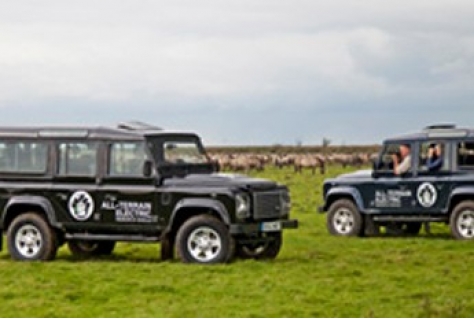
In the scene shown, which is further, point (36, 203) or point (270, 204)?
point (36, 203)

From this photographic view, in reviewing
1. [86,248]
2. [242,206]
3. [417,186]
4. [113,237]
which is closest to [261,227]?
[242,206]

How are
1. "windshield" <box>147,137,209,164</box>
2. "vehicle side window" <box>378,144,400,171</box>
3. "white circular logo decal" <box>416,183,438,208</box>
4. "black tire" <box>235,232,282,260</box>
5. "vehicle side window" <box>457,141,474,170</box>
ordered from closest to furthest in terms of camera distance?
1. "windshield" <box>147,137,209,164</box>
2. "black tire" <box>235,232,282,260</box>
3. "vehicle side window" <box>457,141,474,170</box>
4. "white circular logo decal" <box>416,183,438,208</box>
5. "vehicle side window" <box>378,144,400,171</box>

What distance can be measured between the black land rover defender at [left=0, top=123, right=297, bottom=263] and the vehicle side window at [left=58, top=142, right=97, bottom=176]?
0.6 inches

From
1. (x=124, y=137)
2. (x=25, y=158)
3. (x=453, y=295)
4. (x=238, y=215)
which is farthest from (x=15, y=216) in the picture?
(x=453, y=295)

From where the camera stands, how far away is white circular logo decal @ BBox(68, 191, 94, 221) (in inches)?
805

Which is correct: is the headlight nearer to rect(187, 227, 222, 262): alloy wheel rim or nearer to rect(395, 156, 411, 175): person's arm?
rect(187, 227, 222, 262): alloy wheel rim

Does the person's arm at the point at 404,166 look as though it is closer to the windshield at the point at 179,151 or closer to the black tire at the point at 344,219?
the black tire at the point at 344,219

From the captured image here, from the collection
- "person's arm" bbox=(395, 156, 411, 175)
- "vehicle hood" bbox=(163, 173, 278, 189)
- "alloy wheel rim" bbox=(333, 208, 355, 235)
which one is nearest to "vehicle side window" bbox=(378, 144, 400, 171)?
"person's arm" bbox=(395, 156, 411, 175)

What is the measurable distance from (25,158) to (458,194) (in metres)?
8.34

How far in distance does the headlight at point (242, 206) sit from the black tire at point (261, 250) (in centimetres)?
125

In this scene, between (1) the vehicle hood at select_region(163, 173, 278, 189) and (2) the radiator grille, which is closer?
(1) the vehicle hood at select_region(163, 173, 278, 189)

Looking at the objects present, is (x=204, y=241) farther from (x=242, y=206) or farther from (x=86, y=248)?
(x=86, y=248)

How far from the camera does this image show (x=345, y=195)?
2675cm

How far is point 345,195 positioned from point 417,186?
189cm
